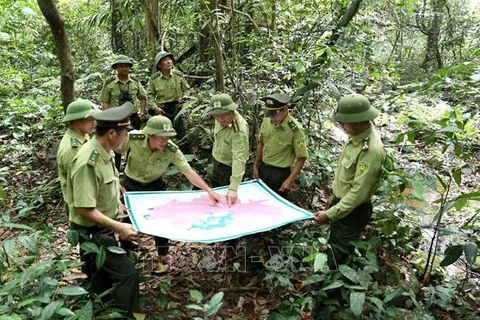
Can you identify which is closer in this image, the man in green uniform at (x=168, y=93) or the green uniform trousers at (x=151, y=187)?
the green uniform trousers at (x=151, y=187)

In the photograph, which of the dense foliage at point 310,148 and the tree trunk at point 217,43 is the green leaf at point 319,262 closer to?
the dense foliage at point 310,148

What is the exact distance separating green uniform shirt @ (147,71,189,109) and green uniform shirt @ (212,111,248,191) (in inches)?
87.0

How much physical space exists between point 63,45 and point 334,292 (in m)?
3.56

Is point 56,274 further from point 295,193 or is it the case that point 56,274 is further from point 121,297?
point 295,193

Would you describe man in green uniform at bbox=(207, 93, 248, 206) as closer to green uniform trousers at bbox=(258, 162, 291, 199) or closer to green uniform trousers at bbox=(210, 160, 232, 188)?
green uniform trousers at bbox=(210, 160, 232, 188)

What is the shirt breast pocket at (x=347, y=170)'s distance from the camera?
3.35 metres

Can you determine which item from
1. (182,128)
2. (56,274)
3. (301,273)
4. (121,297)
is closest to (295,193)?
(301,273)

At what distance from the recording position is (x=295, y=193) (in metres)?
5.38

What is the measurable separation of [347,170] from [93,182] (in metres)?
2.06

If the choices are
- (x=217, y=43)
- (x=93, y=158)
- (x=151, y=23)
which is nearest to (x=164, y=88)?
(x=217, y=43)

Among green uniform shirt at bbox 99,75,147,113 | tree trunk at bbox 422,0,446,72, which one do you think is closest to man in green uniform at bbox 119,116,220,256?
green uniform shirt at bbox 99,75,147,113

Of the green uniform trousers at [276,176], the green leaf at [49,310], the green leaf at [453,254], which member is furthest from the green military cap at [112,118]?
the green leaf at [453,254]

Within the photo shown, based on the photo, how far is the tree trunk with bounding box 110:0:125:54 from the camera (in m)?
8.48

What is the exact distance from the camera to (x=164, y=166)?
4.15 metres
